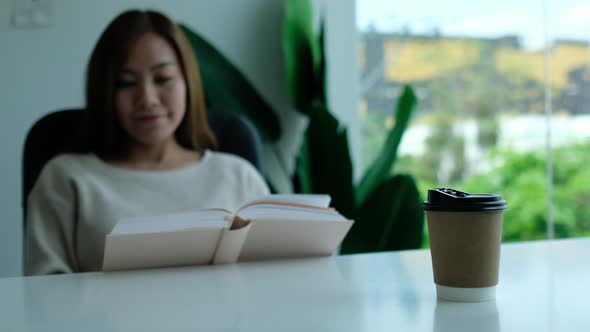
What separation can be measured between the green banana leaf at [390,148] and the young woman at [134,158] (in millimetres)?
673

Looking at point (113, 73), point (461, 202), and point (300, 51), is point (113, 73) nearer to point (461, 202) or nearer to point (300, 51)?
point (300, 51)

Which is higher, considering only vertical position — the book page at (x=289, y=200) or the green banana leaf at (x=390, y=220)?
the book page at (x=289, y=200)

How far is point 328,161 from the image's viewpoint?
215cm

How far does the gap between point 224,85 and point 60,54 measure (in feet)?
1.94

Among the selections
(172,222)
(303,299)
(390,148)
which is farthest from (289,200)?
(390,148)

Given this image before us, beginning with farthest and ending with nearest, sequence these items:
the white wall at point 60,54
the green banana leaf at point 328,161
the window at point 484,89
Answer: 1. the window at point 484,89
2. the white wall at point 60,54
3. the green banana leaf at point 328,161

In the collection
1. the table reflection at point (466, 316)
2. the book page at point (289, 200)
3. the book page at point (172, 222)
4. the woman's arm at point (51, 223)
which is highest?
the book page at point (289, 200)

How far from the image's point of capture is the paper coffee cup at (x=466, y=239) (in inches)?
27.0

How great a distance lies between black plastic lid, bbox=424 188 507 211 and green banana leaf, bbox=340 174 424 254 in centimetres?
142

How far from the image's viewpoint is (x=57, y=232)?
4.75 ft

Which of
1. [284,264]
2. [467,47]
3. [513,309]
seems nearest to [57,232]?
[284,264]

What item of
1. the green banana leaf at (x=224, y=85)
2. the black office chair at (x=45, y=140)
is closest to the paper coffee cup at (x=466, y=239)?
the black office chair at (x=45, y=140)

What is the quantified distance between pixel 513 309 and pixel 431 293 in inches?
4.4

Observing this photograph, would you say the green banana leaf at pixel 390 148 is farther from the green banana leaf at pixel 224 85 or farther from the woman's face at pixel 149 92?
the woman's face at pixel 149 92
